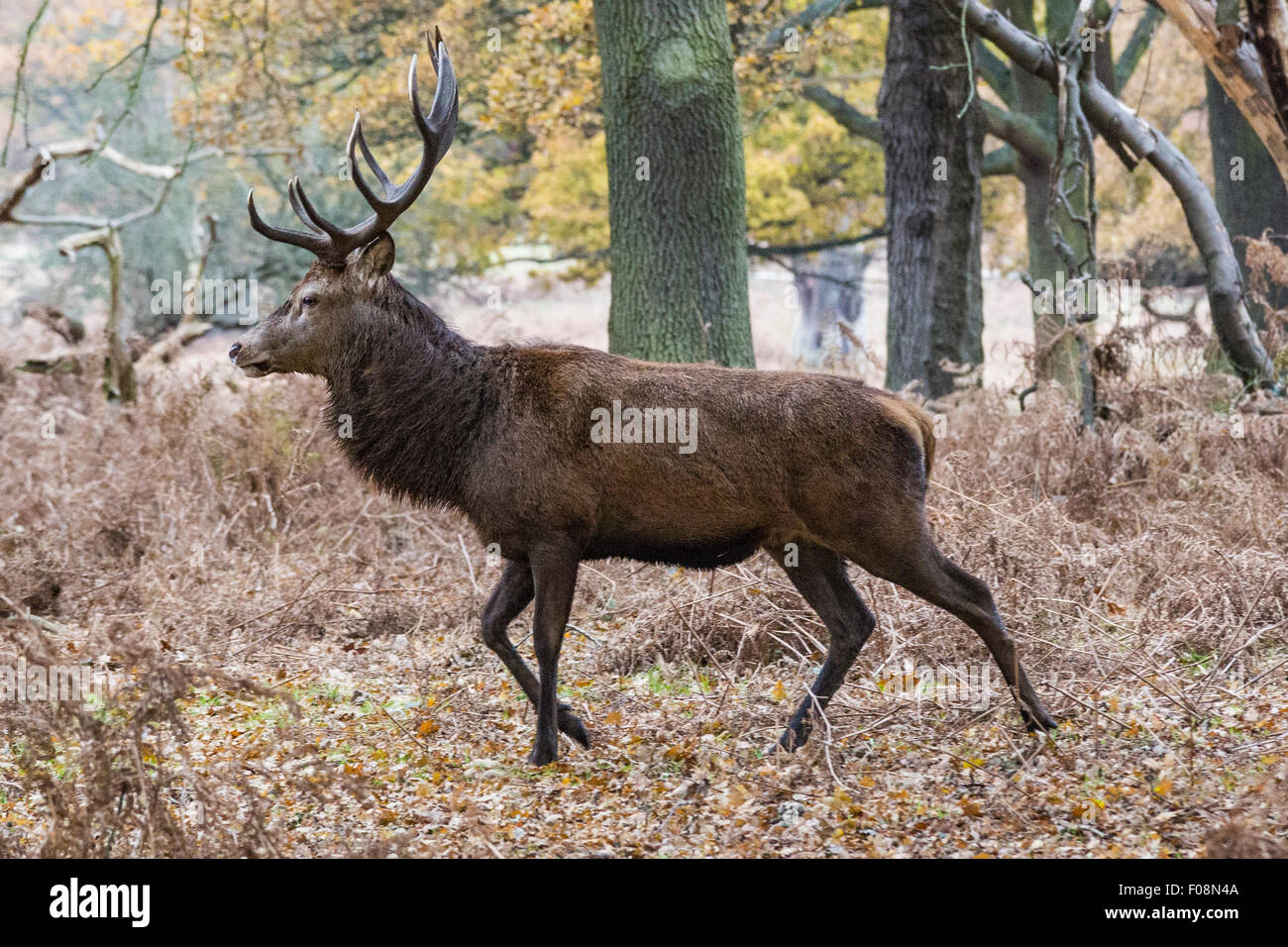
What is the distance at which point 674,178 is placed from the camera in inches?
373

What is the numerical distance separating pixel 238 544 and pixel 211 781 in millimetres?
3791

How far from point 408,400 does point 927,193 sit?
7910mm

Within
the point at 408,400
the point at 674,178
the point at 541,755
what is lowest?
the point at 541,755

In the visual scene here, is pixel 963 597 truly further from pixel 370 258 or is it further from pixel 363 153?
pixel 363 153

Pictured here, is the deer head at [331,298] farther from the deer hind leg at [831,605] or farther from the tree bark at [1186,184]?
the tree bark at [1186,184]

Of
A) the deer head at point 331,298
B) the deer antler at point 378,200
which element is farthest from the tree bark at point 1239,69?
the deer head at point 331,298

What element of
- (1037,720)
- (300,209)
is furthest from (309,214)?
(1037,720)

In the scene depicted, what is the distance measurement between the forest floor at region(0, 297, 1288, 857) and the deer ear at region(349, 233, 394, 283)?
2150 millimetres

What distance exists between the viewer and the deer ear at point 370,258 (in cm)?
639

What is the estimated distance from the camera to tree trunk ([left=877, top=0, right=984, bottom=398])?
12609mm

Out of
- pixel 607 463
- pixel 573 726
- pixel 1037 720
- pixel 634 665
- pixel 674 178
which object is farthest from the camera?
pixel 674 178

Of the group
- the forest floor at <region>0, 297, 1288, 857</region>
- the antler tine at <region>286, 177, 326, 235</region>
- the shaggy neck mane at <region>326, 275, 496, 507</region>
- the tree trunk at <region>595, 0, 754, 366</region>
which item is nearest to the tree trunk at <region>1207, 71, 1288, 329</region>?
the forest floor at <region>0, 297, 1288, 857</region>

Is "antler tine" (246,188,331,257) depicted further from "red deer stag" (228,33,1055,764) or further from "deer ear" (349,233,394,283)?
"deer ear" (349,233,394,283)
